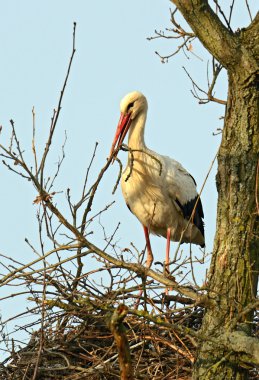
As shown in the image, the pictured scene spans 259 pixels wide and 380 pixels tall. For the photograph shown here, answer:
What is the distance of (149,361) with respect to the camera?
261 inches

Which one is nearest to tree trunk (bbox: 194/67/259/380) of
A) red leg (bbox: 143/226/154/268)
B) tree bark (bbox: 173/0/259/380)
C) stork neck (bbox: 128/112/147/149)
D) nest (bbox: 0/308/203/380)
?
tree bark (bbox: 173/0/259/380)

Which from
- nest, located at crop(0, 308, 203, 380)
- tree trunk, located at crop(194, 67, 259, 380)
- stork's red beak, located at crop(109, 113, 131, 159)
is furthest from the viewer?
stork's red beak, located at crop(109, 113, 131, 159)

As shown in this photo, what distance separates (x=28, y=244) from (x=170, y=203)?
4.28 m

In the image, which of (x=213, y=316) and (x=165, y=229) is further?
(x=165, y=229)

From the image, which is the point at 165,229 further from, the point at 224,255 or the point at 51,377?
the point at 224,255

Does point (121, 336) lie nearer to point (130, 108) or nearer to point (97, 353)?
point (97, 353)

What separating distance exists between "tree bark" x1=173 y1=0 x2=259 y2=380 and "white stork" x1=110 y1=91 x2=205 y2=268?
3.93 meters

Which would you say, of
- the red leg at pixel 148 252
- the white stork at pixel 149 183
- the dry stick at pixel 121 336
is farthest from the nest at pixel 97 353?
the red leg at pixel 148 252

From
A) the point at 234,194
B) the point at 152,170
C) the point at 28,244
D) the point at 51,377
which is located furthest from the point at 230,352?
the point at 152,170

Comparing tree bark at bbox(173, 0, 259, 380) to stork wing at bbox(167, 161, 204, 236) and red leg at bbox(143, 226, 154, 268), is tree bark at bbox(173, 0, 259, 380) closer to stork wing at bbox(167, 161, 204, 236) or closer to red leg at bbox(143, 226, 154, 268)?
stork wing at bbox(167, 161, 204, 236)

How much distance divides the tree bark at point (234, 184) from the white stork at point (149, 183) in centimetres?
393

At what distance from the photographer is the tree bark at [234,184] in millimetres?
5031

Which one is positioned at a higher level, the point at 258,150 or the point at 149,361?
the point at 258,150

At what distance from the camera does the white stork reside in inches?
365
